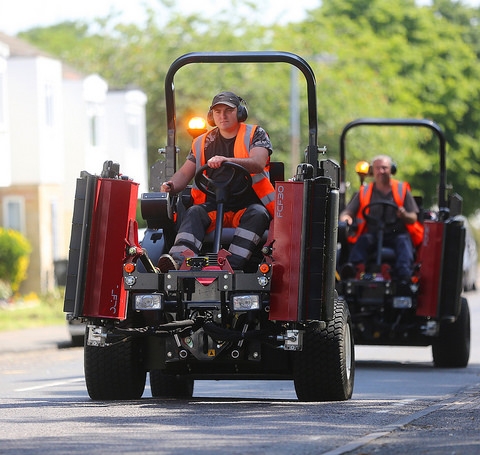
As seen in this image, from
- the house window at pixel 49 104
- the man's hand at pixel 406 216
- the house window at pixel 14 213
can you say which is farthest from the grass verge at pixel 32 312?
the man's hand at pixel 406 216

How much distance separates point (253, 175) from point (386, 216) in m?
5.89

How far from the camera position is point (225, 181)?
12.3m

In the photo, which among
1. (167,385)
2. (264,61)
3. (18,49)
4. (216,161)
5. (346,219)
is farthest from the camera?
(18,49)

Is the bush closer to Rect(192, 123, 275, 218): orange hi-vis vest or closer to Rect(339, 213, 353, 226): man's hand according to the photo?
Rect(339, 213, 353, 226): man's hand

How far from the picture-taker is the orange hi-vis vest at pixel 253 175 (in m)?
12.2

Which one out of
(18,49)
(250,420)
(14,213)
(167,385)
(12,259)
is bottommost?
(12,259)

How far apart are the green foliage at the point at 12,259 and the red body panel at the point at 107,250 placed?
88.0ft

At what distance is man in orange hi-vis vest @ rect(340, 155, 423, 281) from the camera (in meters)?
17.7

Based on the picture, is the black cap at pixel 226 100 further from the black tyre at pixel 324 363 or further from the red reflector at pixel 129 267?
the black tyre at pixel 324 363

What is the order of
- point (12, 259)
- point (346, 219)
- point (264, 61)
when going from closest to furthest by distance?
1. point (264, 61)
2. point (346, 219)
3. point (12, 259)

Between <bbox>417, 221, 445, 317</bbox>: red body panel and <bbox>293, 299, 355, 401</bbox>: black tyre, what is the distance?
495 cm

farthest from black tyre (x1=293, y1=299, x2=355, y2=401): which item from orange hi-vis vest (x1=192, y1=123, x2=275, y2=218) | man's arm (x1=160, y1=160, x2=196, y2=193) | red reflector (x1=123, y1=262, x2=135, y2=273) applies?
man's arm (x1=160, y1=160, x2=196, y2=193)

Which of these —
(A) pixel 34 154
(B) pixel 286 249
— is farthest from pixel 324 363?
(A) pixel 34 154

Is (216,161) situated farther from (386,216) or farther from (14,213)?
(14,213)
